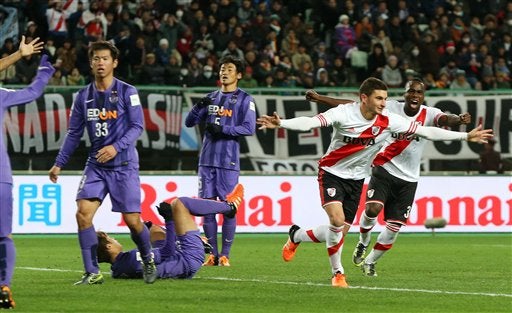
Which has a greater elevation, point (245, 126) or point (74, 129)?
point (74, 129)

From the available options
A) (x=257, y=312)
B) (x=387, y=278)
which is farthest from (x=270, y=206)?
(x=257, y=312)

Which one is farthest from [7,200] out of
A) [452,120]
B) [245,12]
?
[245,12]

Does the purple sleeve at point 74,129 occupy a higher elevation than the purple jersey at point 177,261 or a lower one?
higher

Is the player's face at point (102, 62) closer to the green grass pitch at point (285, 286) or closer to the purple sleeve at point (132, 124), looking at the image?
the purple sleeve at point (132, 124)

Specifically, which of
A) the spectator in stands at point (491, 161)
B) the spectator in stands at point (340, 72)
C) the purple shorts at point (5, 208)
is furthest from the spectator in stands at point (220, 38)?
the purple shorts at point (5, 208)

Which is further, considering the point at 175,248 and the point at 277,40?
the point at 277,40

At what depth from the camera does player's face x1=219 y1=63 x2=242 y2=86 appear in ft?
50.3

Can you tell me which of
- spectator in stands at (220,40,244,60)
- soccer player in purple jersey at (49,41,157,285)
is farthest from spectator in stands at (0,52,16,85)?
soccer player in purple jersey at (49,41,157,285)

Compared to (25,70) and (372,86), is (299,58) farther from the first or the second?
(372,86)

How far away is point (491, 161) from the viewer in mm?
23406

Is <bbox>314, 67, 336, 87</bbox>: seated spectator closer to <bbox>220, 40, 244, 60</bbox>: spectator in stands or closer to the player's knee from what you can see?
<bbox>220, 40, 244, 60</bbox>: spectator in stands

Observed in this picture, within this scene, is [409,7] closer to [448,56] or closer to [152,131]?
[448,56]

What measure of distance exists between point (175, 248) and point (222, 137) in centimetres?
310

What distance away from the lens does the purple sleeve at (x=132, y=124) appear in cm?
1198
